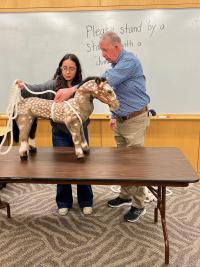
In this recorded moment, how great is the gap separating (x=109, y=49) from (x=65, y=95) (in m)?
0.46

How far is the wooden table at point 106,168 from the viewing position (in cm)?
138

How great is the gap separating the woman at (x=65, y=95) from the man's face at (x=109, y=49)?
189mm

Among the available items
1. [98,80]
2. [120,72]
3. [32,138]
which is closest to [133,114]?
[120,72]

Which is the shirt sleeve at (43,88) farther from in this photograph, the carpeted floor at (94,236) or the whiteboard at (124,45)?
the whiteboard at (124,45)

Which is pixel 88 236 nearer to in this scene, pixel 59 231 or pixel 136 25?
pixel 59 231

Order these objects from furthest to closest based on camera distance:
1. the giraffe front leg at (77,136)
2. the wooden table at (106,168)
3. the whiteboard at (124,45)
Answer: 1. the whiteboard at (124,45)
2. the giraffe front leg at (77,136)
3. the wooden table at (106,168)

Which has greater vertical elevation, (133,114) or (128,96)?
(128,96)

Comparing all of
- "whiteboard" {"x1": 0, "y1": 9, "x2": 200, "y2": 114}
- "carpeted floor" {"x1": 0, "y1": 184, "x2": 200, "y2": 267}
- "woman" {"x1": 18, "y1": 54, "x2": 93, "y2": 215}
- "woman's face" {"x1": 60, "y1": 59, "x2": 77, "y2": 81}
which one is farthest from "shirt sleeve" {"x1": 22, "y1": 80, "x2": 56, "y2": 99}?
"whiteboard" {"x1": 0, "y1": 9, "x2": 200, "y2": 114}

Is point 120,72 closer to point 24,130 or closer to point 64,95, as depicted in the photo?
point 64,95

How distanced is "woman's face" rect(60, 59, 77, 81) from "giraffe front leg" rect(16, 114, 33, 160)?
0.39 m

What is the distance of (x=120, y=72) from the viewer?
182 centimetres

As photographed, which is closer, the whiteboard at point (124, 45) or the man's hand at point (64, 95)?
the man's hand at point (64, 95)

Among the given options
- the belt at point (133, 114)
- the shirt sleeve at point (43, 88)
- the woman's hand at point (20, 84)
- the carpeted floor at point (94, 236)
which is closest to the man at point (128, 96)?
the belt at point (133, 114)

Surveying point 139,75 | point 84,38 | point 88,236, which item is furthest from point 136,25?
point 88,236
